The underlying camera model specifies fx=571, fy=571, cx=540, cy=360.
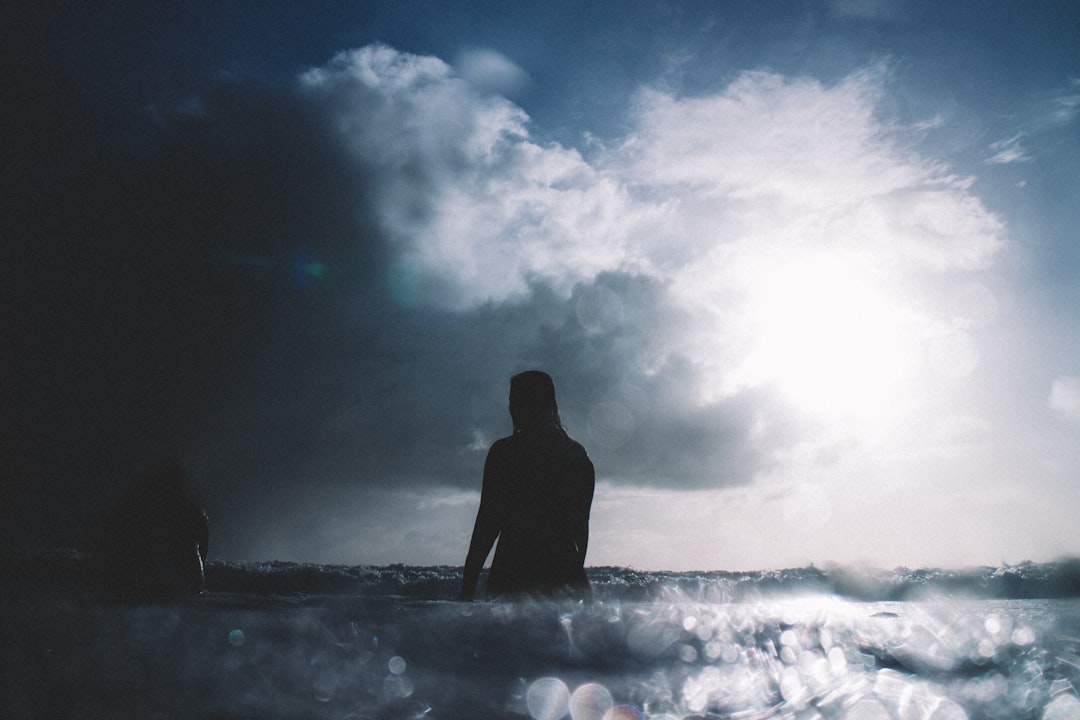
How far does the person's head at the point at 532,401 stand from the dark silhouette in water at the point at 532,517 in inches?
1.7

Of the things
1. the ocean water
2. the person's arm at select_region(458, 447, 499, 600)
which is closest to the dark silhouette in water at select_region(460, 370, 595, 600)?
the person's arm at select_region(458, 447, 499, 600)

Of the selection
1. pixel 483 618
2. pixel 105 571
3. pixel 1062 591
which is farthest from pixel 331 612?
pixel 1062 591

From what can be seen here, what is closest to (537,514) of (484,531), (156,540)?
(484,531)

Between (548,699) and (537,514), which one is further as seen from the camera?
(537,514)

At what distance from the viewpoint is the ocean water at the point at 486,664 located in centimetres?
120

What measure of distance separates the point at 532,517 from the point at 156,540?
290cm

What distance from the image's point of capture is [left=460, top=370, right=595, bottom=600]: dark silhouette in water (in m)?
3.81

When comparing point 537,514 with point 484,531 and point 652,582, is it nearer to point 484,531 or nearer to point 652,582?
point 484,531

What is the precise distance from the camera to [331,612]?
1.97 metres

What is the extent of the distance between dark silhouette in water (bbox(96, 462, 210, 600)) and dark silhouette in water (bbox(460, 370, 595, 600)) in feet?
7.38

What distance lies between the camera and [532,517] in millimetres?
3873

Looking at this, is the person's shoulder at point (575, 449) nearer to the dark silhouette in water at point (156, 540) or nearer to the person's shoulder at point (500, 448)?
the person's shoulder at point (500, 448)

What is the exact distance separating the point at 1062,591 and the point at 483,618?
34.7m

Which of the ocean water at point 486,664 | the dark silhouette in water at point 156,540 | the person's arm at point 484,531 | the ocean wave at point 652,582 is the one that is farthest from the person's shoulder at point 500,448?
the ocean wave at point 652,582
